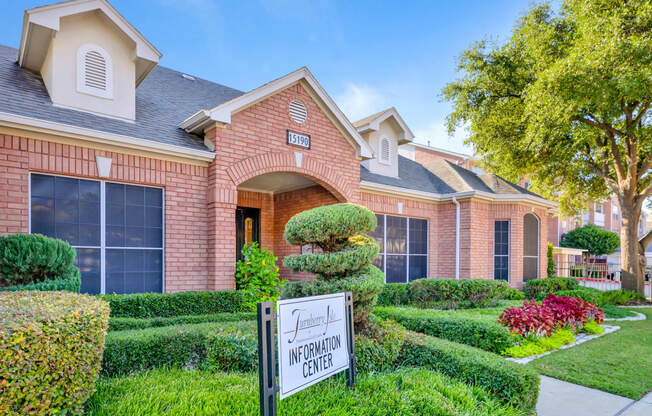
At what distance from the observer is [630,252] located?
1384 centimetres

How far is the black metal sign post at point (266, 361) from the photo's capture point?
8.43ft

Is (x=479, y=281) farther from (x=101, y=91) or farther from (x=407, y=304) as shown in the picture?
(x=101, y=91)

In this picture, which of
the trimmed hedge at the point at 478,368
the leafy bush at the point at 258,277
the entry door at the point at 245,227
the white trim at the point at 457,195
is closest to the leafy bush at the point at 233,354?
the trimmed hedge at the point at 478,368

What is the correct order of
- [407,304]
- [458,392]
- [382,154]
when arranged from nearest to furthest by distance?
1. [458,392]
2. [407,304]
3. [382,154]

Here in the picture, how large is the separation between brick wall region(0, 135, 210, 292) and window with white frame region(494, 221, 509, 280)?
10.3 metres

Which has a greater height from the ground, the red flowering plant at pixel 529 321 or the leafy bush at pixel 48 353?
the leafy bush at pixel 48 353

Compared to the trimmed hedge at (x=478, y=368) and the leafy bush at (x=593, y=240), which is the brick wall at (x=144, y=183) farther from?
the leafy bush at (x=593, y=240)

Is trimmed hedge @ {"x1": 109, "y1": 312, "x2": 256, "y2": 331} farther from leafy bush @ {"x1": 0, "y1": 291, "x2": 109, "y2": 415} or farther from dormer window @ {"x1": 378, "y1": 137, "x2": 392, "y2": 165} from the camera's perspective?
dormer window @ {"x1": 378, "y1": 137, "x2": 392, "y2": 165}

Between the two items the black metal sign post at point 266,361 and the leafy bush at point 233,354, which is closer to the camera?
the black metal sign post at point 266,361

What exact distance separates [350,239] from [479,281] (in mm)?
7146

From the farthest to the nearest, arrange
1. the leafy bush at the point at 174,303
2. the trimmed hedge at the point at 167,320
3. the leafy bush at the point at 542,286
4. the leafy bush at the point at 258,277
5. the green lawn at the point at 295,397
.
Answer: the leafy bush at the point at 542,286 → the leafy bush at the point at 258,277 → the leafy bush at the point at 174,303 → the trimmed hedge at the point at 167,320 → the green lawn at the point at 295,397

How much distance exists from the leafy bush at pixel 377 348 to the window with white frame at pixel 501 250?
9.34 metres

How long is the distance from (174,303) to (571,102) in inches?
452

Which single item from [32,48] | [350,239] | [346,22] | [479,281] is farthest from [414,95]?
[32,48]
